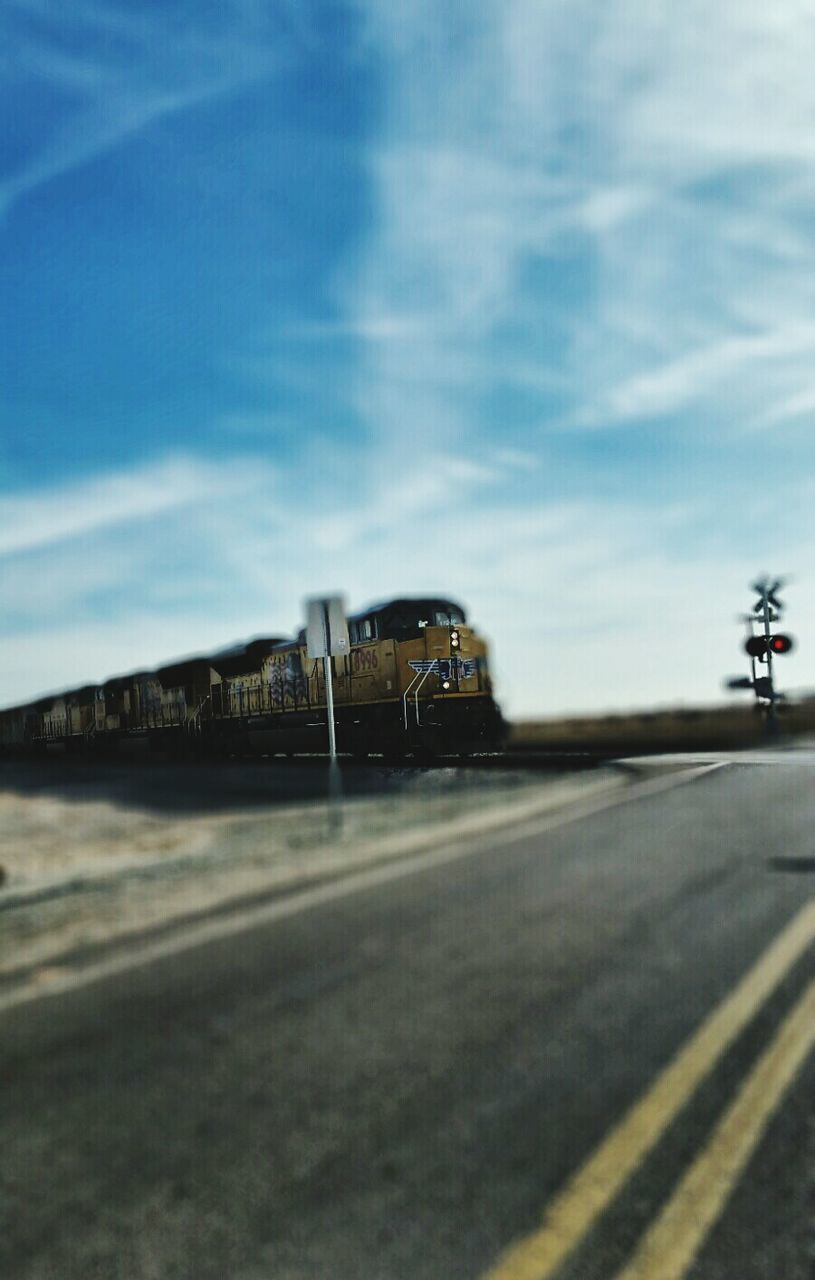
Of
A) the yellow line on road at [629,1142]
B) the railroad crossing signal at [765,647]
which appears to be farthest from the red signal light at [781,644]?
the yellow line on road at [629,1142]

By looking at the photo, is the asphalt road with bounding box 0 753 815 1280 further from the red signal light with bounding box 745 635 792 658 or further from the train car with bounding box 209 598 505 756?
the red signal light with bounding box 745 635 792 658

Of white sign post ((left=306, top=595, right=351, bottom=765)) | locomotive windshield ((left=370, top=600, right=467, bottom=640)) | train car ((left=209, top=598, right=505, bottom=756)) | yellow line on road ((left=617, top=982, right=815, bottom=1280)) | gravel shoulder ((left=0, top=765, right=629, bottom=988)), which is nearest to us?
yellow line on road ((left=617, top=982, right=815, bottom=1280))

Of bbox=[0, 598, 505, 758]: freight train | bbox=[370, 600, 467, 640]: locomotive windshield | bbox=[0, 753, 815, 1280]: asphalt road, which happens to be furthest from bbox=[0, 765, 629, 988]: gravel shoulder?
bbox=[370, 600, 467, 640]: locomotive windshield

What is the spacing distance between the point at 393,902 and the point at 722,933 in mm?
2431

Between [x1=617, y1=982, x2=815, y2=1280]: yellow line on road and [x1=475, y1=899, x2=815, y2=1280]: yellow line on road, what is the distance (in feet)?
0.57

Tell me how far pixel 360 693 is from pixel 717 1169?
2132 cm

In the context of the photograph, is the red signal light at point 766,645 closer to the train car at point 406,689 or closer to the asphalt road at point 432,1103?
the train car at point 406,689

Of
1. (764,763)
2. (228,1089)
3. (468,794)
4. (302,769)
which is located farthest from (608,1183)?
(302,769)

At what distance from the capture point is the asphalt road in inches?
109

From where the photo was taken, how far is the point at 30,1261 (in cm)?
276

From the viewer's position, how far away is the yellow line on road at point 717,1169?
2643 mm

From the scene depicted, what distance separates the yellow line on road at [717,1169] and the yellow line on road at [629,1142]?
0.17m

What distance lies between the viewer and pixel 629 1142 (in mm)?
3281

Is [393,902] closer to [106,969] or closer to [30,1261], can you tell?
[106,969]
